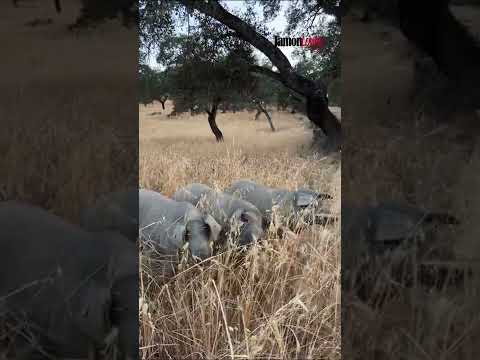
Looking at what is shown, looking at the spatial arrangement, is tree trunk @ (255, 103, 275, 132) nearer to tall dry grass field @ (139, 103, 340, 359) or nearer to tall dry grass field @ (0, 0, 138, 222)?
tall dry grass field @ (139, 103, 340, 359)

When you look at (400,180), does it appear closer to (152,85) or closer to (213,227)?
(213,227)

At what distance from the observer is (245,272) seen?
1.15 meters

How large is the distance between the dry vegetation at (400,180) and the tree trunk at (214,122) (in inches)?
15.2

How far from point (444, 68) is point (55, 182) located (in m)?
1.13

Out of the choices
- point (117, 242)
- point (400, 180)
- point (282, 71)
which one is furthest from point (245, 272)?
point (282, 71)

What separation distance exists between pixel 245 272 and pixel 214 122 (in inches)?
20.6

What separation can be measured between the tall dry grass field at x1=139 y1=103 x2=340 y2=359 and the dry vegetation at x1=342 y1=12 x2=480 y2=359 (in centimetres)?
10

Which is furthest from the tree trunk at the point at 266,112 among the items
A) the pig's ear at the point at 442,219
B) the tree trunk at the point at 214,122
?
the pig's ear at the point at 442,219

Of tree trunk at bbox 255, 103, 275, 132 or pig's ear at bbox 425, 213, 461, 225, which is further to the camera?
tree trunk at bbox 255, 103, 275, 132

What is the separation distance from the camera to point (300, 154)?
147 centimetres

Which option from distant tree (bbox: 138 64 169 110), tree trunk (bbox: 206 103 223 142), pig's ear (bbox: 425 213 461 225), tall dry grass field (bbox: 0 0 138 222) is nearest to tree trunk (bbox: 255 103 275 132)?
tree trunk (bbox: 206 103 223 142)

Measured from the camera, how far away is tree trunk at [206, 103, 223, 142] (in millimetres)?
1477

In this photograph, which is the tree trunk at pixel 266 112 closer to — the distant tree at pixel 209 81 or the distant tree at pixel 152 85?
the distant tree at pixel 209 81

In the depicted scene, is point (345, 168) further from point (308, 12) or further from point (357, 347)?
point (308, 12)
